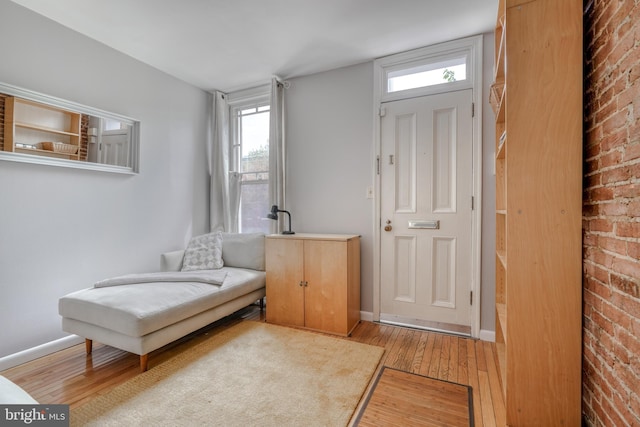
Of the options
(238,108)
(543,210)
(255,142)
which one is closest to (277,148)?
(255,142)

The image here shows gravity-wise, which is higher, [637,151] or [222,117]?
[222,117]

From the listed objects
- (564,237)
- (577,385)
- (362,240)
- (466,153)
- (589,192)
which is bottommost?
(577,385)

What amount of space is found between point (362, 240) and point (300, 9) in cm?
208

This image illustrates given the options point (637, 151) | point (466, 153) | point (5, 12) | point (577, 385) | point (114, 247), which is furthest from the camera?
point (114, 247)

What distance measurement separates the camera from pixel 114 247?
105 inches

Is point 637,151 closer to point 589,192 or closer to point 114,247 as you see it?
point 589,192

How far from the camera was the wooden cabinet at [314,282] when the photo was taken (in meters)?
2.52

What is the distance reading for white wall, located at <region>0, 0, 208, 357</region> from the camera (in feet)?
6.72

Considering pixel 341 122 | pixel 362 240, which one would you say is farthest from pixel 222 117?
pixel 362 240

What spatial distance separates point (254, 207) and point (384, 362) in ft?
7.65

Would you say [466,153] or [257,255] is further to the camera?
[257,255]

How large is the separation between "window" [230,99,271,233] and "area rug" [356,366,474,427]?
2.20m

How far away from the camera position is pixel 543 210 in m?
1.30

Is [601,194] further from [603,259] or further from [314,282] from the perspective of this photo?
[314,282]
